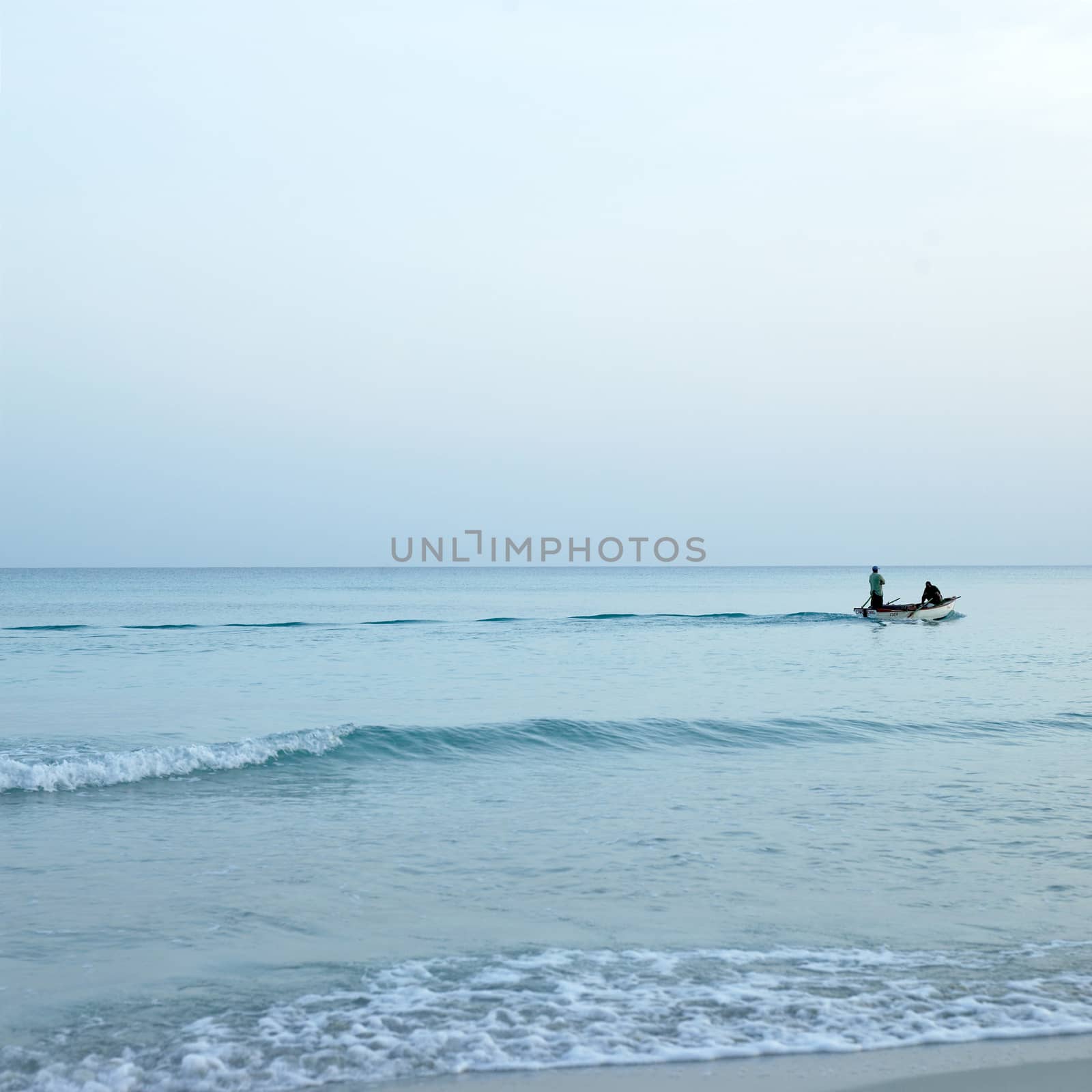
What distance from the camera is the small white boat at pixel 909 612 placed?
39719 millimetres

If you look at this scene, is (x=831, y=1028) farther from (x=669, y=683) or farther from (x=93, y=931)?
(x=669, y=683)

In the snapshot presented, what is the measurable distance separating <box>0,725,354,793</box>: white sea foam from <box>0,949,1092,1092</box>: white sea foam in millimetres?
6934

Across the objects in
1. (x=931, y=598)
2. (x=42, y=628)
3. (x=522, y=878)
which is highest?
(x=931, y=598)

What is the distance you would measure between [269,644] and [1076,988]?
29.4 meters

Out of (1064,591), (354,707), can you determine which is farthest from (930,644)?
(1064,591)

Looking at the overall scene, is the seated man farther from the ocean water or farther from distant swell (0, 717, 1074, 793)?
distant swell (0, 717, 1074, 793)

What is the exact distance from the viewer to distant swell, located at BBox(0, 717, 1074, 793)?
11.5 metres

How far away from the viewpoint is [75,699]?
18656 mm

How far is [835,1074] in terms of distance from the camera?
4.58 metres

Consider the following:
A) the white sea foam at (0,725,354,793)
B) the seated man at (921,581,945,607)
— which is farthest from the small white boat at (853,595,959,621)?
the white sea foam at (0,725,354,793)

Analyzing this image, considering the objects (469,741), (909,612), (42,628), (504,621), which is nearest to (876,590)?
(909,612)

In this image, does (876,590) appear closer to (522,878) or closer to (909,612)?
(909,612)

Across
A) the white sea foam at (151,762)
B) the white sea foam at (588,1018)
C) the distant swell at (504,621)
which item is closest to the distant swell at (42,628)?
the distant swell at (504,621)

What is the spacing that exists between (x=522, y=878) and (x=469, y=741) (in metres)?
6.65
